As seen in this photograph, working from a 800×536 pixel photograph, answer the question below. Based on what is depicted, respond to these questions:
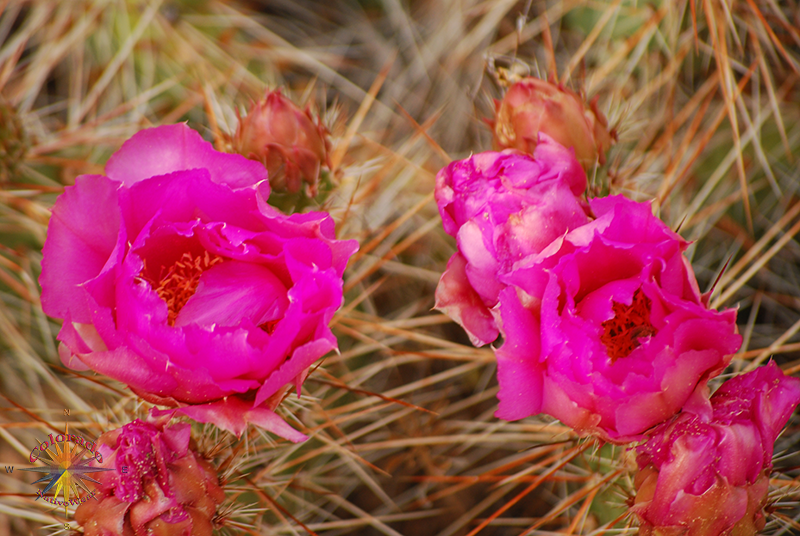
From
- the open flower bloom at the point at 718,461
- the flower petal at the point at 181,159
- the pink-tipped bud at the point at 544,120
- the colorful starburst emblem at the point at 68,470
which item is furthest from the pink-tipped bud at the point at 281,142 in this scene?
the open flower bloom at the point at 718,461

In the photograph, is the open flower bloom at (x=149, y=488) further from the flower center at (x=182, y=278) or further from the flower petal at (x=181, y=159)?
the flower petal at (x=181, y=159)

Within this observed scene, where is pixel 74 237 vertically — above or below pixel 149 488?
above

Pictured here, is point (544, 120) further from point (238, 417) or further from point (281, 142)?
point (238, 417)

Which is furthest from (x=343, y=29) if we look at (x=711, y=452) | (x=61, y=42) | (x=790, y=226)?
(x=711, y=452)

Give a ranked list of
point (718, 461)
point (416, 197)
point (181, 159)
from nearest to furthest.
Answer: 1. point (718, 461)
2. point (181, 159)
3. point (416, 197)

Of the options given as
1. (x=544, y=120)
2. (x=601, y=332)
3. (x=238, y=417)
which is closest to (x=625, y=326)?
(x=601, y=332)

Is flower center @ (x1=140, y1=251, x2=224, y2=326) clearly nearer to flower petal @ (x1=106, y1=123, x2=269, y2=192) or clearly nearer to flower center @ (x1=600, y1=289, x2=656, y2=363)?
flower petal @ (x1=106, y1=123, x2=269, y2=192)

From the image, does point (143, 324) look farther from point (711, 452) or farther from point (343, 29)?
point (343, 29)

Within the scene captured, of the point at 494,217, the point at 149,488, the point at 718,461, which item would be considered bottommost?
the point at 149,488
